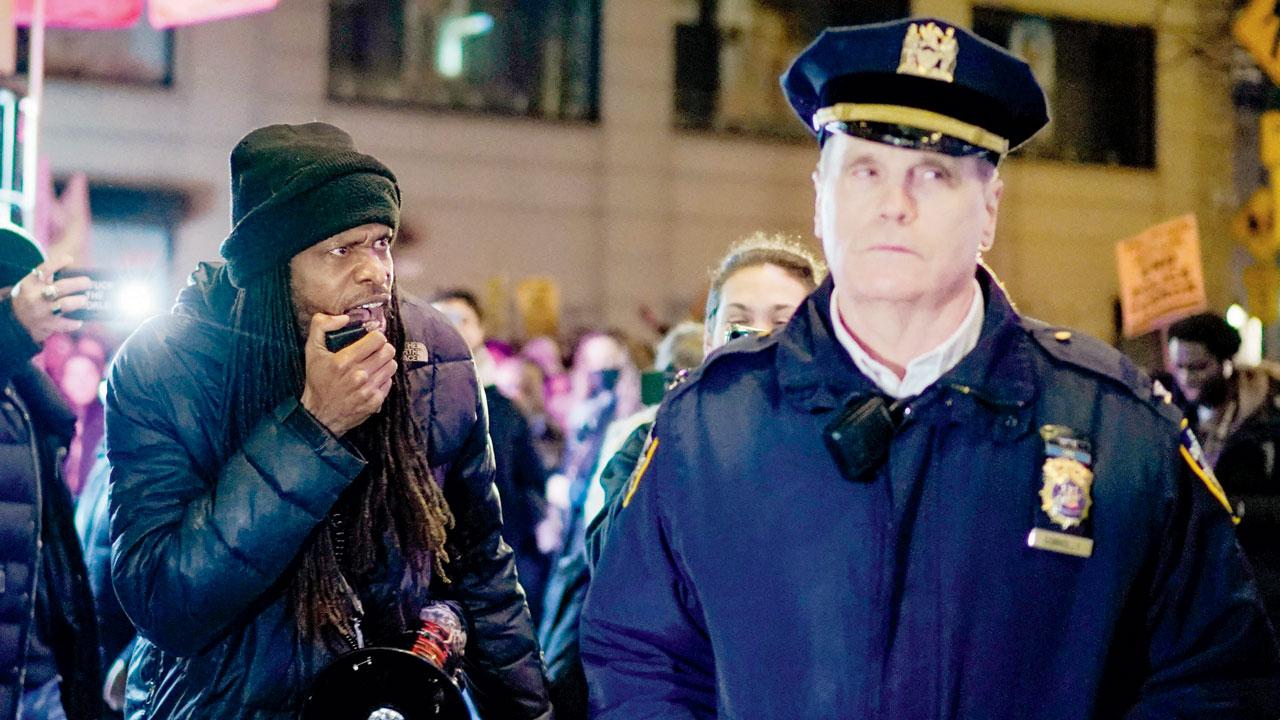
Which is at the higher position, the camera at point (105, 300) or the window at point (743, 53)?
the window at point (743, 53)

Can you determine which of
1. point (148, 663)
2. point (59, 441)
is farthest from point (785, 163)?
point (148, 663)

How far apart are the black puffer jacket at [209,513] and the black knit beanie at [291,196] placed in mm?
161

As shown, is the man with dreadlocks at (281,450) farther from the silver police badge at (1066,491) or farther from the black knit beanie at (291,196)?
the silver police badge at (1066,491)

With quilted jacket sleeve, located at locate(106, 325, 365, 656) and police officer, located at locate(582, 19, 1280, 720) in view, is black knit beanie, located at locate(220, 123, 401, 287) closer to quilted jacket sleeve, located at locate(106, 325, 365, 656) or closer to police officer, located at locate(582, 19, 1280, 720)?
quilted jacket sleeve, located at locate(106, 325, 365, 656)

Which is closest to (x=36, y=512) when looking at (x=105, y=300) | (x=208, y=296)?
(x=105, y=300)

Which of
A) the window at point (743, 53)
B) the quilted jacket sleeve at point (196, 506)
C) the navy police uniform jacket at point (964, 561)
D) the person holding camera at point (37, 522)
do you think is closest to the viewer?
the navy police uniform jacket at point (964, 561)

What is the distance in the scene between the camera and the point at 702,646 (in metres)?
2.38

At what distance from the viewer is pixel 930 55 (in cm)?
224

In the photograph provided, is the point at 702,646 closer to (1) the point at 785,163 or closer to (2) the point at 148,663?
(2) the point at 148,663

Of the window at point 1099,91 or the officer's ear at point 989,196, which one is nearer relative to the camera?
the officer's ear at point 989,196

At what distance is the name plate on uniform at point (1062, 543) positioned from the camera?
2.14 meters

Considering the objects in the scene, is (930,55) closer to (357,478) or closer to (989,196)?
(989,196)

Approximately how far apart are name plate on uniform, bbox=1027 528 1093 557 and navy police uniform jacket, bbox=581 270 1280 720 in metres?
0.01

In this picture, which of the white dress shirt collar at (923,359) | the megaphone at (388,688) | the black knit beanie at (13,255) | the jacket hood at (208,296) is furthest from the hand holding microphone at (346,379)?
the black knit beanie at (13,255)
